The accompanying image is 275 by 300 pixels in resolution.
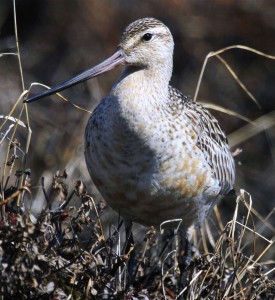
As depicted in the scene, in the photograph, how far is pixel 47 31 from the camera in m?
10.9

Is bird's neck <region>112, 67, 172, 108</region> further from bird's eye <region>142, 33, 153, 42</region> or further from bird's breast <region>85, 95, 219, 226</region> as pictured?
bird's eye <region>142, 33, 153, 42</region>

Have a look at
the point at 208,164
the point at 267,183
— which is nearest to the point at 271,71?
the point at 267,183

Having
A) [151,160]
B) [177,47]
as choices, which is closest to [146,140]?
[151,160]

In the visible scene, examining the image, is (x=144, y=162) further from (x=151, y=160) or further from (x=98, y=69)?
(x=98, y=69)

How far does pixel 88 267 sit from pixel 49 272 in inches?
12.8

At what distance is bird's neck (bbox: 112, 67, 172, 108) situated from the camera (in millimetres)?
5484

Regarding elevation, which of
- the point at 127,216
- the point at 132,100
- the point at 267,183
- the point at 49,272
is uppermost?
the point at 132,100

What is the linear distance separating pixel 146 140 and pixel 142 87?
318 millimetres

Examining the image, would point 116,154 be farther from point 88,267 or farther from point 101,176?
point 88,267

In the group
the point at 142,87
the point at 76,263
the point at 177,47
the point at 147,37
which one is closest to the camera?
the point at 76,263

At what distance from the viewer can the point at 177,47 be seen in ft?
35.0

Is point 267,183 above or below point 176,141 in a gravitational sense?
below

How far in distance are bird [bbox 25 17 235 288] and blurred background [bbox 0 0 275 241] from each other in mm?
3381

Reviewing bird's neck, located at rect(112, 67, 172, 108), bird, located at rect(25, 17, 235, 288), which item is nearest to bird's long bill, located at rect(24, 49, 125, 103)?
bird, located at rect(25, 17, 235, 288)
